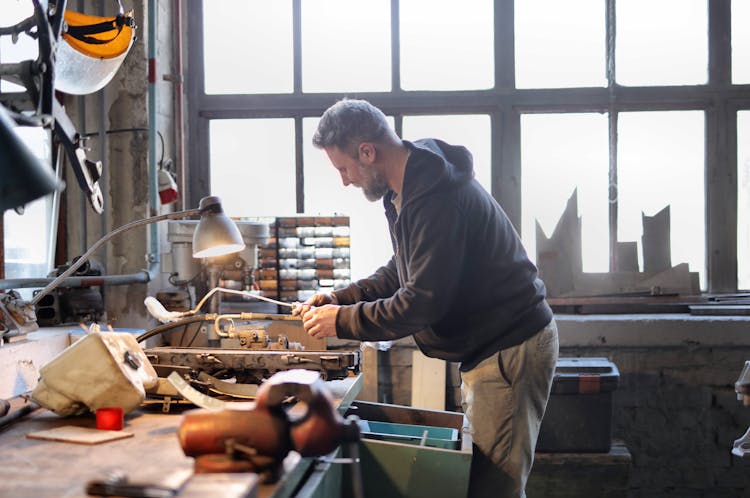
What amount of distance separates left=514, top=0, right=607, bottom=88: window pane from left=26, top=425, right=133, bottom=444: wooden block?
3128 millimetres

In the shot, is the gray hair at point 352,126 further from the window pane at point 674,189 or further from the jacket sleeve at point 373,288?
the window pane at point 674,189

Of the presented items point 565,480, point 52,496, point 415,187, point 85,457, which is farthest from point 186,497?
point 565,480

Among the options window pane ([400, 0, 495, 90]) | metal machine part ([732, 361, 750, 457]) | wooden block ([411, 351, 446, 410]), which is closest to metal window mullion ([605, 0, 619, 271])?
window pane ([400, 0, 495, 90])

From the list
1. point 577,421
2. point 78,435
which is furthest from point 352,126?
point 577,421

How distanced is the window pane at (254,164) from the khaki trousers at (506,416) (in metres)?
2.14

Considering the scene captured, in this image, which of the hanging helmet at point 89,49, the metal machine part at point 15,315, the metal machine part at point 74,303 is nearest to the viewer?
the hanging helmet at point 89,49

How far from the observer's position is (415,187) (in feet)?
7.11

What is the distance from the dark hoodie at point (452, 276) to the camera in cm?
211

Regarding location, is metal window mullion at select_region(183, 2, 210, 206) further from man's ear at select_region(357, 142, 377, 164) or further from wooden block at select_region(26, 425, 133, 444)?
wooden block at select_region(26, 425, 133, 444)

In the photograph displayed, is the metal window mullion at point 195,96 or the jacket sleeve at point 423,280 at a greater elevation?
the metal window mullion at point 195,96

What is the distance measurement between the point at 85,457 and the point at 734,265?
11.9ft

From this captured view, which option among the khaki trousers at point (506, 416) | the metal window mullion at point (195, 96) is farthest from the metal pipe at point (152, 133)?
the khaki trousers at point (506, 416)

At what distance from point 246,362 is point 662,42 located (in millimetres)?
3098

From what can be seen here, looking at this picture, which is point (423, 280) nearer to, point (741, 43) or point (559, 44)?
point (559, 44)
